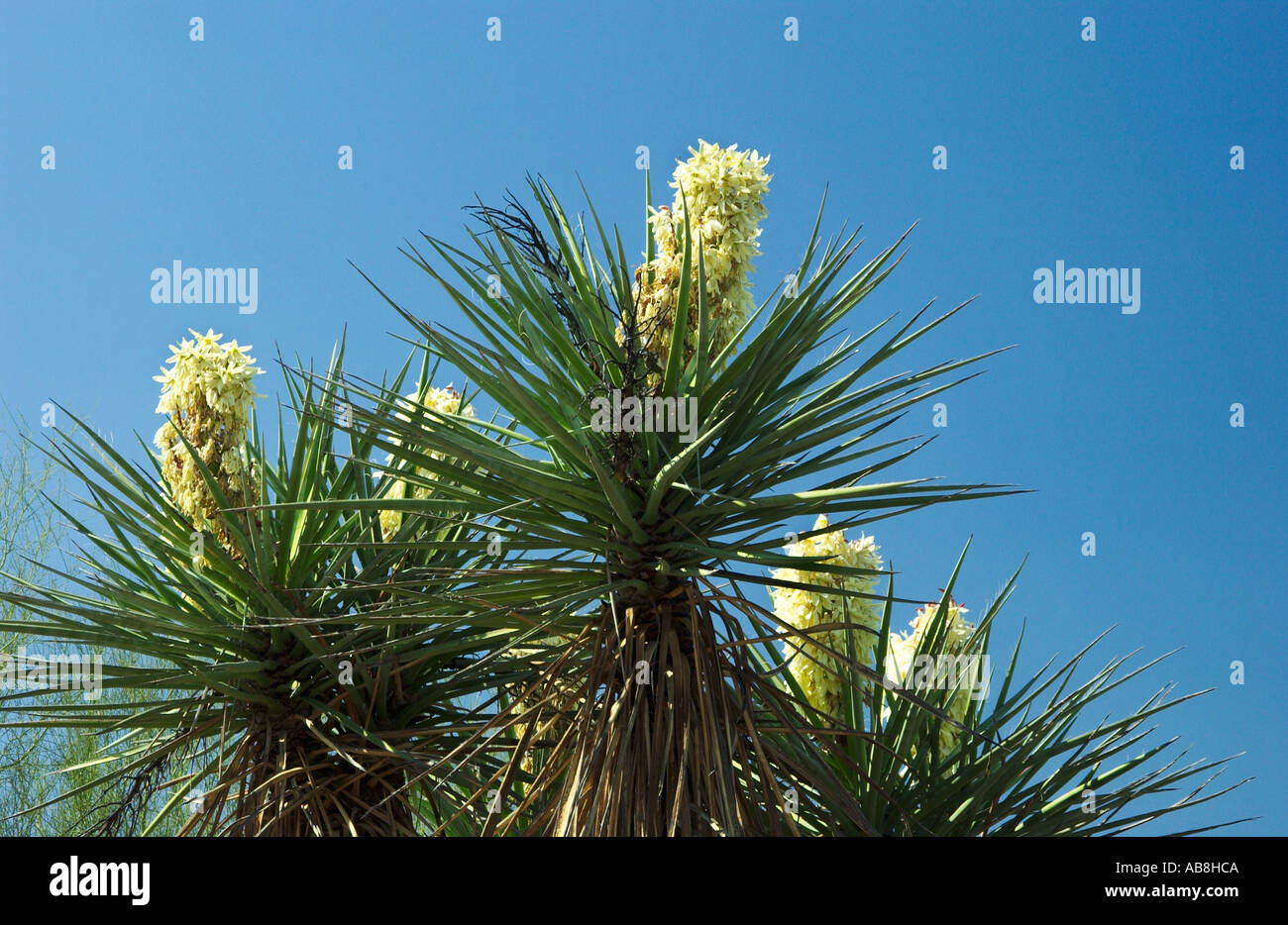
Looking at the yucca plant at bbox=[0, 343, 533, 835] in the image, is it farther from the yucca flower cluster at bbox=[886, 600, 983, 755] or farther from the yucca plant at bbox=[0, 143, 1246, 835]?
the yucca flower cluster at bbox=[886, 600, 983, 755]

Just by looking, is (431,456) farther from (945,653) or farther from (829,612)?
(945,653)

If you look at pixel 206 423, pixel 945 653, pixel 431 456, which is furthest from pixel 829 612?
pixel 206 423

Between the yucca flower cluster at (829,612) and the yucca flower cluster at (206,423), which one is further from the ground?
the yucca flower cluster at (206,423)

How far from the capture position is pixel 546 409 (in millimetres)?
3369

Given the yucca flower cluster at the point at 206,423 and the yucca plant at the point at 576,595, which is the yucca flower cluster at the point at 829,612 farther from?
the yucca flower cluster at the point at 206,423

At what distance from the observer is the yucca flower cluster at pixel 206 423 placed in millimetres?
4117

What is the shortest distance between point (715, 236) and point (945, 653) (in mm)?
2176

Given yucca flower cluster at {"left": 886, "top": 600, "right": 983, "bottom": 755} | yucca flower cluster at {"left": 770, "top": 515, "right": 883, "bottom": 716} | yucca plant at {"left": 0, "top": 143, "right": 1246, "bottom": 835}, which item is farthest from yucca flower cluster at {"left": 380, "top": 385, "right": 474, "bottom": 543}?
yucca flower cluster at {"left": 886, "top": 600, "right": 983, "bottom": 755}

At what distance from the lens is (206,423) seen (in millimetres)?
4164

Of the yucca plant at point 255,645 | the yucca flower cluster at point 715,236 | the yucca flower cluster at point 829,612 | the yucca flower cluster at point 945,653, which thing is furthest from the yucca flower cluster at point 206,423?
the yucca flower cluster at point 945,653

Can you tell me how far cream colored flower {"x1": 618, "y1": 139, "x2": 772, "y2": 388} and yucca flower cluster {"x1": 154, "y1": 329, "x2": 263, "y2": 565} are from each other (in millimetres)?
1538

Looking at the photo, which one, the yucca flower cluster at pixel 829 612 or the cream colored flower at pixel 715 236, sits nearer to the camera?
the cream colored flower at pixel 715 236
